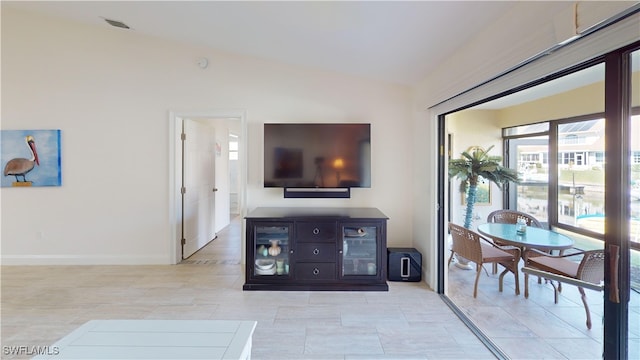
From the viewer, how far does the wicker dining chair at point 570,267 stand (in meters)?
2.06

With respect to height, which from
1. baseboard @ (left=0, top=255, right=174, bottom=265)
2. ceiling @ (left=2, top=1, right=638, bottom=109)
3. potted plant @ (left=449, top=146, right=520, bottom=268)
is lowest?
baseboard @ (left=0, top=255, right=174, bottom=265)

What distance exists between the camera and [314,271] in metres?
3.07

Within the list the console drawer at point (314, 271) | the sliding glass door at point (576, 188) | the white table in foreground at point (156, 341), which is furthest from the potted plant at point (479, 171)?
the white table in foreground at point (156, 341)

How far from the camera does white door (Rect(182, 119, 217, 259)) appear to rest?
3.98 meters

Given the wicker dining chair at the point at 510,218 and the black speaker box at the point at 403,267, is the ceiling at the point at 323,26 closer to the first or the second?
the black speaker box at the point at 403,267

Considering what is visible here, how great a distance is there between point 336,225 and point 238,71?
2.37 meters

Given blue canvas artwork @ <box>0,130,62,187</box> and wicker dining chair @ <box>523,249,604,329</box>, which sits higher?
blue canvas artwork @ <box>0,130,62,187</box>

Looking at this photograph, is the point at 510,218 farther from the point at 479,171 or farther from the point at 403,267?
the point at 403,267

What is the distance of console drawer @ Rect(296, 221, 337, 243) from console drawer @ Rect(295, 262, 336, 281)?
28 cm

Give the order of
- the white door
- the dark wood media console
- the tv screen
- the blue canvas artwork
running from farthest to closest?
the white door
the blue canvas artwork
the tv screen
the dark wood media console

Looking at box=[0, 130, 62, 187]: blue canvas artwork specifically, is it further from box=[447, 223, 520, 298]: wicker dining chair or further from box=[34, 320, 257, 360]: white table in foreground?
box=[447, 223, 520, 298]: wicker dining chair

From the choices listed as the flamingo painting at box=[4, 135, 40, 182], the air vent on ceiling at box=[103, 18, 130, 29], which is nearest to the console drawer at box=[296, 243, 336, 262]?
the air vent on ceiling at box=[103, 18, 130, 29]

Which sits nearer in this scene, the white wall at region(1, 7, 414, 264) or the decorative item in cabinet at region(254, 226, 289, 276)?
the decorative item in cabinet at region(254, 226, 289, 276)

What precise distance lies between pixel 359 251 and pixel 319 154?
1.23 m
